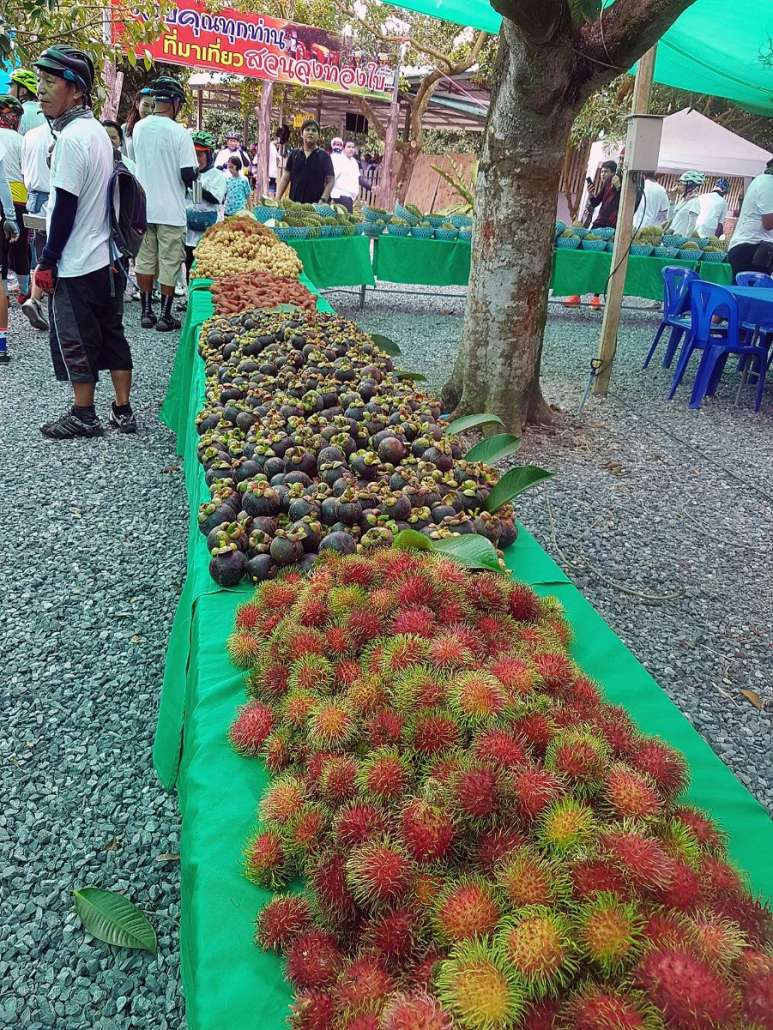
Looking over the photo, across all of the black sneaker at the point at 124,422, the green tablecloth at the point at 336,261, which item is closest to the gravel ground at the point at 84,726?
the black sneaker at the point at 124,422

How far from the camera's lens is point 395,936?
0.97m

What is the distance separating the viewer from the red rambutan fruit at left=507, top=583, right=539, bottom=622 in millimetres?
1688

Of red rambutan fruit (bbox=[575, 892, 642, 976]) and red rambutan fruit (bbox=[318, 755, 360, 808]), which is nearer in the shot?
red rambutan fruit (bbox=[575, 892, 642, 976])

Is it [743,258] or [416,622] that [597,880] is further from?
[743,258]

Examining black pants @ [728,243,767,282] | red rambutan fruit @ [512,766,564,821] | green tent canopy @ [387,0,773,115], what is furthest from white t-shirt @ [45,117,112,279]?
black pants @ [728,243,767,282]

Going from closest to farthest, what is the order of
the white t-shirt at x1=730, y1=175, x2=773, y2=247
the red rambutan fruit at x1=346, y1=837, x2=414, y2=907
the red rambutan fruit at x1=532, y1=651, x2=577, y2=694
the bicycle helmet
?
1. the red rambutan fruit at x1=346, y1=837, x2=414, y2=907
2. the red rambutan fruit at x1=532, y1=651, x2=577, y2=694
3. the bicycle helmet
4. the white t-shirt at x1=730, y1=175, x2=773, y2=247

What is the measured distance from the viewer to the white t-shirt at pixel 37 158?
20.2 feet

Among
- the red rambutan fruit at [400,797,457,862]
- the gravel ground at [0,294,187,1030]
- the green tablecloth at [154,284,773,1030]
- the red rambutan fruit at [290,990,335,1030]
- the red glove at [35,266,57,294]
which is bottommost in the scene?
the gravel ground at [0,294,187,1030]

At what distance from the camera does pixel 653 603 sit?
3.63 meters

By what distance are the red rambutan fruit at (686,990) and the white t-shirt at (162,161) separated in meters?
7.39

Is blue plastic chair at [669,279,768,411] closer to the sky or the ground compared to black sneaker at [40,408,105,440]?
closer to the sky

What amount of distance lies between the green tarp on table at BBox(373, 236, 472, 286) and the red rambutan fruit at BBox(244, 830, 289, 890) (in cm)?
948

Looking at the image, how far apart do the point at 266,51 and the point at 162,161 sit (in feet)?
21.9

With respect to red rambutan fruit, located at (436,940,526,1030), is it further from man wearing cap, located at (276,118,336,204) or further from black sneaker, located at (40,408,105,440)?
man wearing cap, located at (276,118,336,204)
